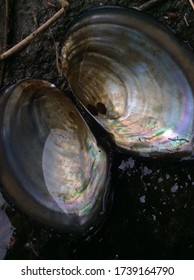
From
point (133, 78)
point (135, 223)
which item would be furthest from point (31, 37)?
point (135, 223)

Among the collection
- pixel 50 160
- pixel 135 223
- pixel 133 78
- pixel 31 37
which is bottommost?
pixel 135 223

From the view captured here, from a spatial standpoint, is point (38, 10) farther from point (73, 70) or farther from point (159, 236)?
point (159, 236)

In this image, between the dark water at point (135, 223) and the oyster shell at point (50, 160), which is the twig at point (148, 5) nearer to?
the dark water at point (135, 223)

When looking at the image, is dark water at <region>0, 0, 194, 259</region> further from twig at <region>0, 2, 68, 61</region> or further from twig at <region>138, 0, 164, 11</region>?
twig at <region>0, 2, 68, 61</region>

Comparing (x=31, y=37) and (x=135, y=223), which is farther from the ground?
(x=31, y=37)

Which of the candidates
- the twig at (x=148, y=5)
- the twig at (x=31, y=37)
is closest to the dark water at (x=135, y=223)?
the twig at (x=148, y=5)

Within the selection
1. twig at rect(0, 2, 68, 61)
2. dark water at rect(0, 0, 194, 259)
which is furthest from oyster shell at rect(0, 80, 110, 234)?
twig at rect(0, 2, 68, 61)

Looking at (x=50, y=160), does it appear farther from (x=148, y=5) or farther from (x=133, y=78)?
(x=148, y=5)
